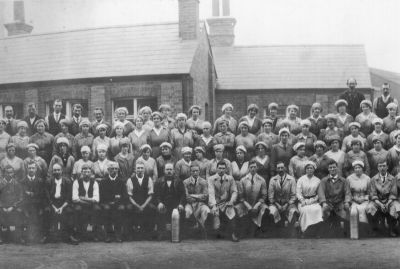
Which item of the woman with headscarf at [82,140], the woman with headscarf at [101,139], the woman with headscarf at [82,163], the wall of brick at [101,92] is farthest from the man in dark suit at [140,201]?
the wall of brick at [101,92]

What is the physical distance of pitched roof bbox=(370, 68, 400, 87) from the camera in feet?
Answer: 112

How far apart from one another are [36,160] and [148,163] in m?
1.93

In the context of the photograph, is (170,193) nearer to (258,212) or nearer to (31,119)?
(258,212)

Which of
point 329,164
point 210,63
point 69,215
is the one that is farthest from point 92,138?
point 210,63

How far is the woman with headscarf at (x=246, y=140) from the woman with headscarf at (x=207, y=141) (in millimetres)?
458

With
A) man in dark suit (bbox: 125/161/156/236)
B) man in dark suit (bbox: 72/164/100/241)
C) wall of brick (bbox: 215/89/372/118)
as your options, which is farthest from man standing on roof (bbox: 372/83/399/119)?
wall of brick (bbox: 215/89/372/118)

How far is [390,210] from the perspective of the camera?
348 inches

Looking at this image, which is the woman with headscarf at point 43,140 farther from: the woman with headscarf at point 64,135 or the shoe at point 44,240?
the shoe at point 44,240

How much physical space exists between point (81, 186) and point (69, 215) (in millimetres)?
519

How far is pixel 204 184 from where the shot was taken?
30.6 feet

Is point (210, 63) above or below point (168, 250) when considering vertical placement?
above

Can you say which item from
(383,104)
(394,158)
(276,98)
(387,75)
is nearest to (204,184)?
(394,158)

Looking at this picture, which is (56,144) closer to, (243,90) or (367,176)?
(367,176)

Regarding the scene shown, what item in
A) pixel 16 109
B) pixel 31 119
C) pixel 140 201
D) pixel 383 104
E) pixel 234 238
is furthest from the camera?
pixel 16 109
